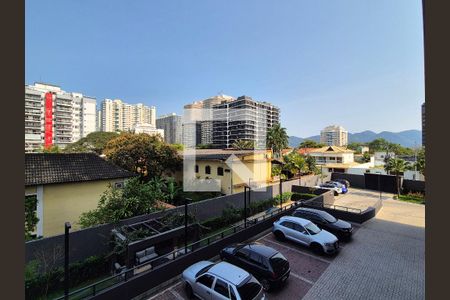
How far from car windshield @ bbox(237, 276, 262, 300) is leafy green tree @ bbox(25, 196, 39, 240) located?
46.1 feet

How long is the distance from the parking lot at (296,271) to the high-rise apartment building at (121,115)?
112m

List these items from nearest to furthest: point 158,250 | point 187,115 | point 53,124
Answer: point 158,250, point 187,115, point 53,124

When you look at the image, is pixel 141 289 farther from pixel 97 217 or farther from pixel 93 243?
pixel 97 217

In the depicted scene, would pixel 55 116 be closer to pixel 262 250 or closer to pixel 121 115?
pixel 121 115

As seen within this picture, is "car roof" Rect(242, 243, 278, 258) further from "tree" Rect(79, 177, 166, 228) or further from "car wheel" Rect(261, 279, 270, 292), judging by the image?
"tree" Rect(79, 177, 166, 228)

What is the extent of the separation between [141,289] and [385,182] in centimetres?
3188

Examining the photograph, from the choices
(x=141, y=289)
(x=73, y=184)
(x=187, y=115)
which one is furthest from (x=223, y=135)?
(x=141, y=289)

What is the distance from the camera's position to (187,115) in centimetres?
4906

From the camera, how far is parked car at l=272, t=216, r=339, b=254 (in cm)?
1120

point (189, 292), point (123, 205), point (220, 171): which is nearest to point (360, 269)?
point (189, 292)

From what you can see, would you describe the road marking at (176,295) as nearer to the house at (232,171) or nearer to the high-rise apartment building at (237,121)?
the house at (232,171)

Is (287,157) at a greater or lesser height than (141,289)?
greater

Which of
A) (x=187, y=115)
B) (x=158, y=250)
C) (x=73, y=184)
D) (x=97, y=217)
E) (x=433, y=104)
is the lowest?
(x=158, y=250)

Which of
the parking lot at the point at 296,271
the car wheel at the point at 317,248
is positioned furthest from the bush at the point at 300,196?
the car wheel at the point at 317,248
